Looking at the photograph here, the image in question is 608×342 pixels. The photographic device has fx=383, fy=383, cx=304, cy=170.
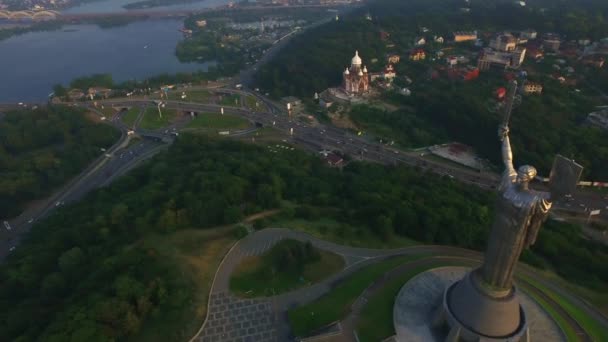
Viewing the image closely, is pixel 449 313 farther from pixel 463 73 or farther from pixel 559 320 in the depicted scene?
pixel 463 73

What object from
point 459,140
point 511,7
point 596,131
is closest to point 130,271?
point 459,140

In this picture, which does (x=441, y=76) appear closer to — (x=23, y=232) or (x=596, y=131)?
(x=596, y=131)

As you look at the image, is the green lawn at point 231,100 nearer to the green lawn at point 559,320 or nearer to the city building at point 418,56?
the city building at point 418,56

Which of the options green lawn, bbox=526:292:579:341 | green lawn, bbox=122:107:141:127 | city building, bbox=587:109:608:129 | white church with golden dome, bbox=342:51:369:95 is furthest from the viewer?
white church with golden dome, bbox=342:51:369:95

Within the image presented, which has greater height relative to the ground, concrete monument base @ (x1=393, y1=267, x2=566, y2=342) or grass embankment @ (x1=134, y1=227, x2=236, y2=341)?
concrete monument base @ (x1=393, y1=267, x2=566, y2=342)

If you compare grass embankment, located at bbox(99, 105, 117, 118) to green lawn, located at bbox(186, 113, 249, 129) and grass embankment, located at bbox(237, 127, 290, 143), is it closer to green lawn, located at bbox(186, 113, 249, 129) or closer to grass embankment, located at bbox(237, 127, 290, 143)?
green lawn, located at bbox(186, 113, 249, 129)

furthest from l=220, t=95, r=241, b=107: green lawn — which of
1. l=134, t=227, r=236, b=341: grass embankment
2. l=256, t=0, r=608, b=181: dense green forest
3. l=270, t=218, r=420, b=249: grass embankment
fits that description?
l=134, t=227, r=236, b=341: grass embankment

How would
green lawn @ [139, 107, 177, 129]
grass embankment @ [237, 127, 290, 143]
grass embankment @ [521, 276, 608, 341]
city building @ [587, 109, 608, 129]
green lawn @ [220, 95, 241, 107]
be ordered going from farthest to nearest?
green lawn @ [220, 95, 241, 107], green lawn @ [139, 107, 177, 129], grass embankment @ [237, 127, 290, 143], city building @ [587, 109, 608, 129], grass embankment @ [521, 276, 608, 341]
